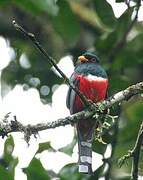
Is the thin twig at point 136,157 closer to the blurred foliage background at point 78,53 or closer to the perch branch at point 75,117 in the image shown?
the perch branch at point 75,117

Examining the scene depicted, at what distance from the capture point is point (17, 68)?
6.07 m

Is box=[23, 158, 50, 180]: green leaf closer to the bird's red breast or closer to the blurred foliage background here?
the blurred foliage background

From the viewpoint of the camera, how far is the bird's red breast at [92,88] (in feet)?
14.5

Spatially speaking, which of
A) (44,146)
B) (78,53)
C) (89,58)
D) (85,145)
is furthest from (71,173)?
(78,53)

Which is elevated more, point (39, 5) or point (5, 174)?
point (39, 5)

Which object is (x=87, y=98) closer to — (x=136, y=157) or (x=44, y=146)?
(x=44, y=146)

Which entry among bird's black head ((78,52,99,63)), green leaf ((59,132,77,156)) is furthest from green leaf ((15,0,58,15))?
green leaf ((59,132,77,156))

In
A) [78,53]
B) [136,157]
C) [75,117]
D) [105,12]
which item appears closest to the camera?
[136,157]

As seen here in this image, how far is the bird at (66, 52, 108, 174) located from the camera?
4.33m

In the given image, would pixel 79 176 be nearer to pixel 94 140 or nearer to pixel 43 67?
pixel 94 140

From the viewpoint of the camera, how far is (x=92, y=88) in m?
4.48

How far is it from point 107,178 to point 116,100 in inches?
37.3

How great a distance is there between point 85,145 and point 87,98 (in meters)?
0.33

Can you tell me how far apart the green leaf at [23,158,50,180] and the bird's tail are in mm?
245
